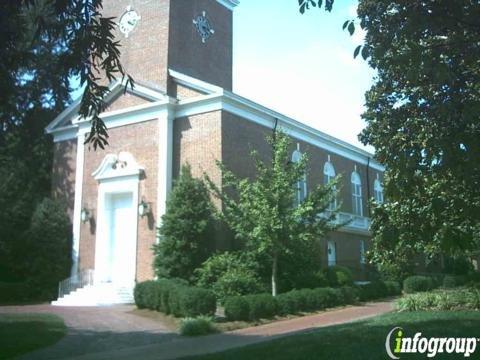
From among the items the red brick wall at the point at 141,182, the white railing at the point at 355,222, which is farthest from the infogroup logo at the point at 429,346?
the white railing at the point at 355,222

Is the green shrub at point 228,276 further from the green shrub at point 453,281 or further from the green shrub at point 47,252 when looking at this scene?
the green shrub at point 453,281

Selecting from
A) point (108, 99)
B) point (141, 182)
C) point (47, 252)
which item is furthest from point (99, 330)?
point (108, 99)

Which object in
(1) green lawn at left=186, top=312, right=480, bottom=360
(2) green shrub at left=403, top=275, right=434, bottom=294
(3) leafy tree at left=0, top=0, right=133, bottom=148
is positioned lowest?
(1) green lawn at left=186, top=312, right=480, bottom=360

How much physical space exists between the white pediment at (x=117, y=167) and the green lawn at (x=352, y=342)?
47.5ft

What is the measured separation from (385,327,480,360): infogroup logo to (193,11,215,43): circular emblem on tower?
21.8 metres

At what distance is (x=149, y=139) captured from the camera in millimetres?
25297

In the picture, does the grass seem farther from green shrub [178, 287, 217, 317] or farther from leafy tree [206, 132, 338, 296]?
leafy tree [206, 132, 338, 296]

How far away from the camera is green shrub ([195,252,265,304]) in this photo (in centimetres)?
1997

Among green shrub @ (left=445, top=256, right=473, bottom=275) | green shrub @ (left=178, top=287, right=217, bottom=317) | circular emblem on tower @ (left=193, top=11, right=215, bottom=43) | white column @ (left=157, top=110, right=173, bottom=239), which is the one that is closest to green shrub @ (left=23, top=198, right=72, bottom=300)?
white column @ (left=157, top=110, right=173, bottom=239)

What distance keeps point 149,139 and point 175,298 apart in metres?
9.44

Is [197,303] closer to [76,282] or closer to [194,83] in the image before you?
[76,282]

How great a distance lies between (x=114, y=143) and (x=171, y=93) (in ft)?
11.6

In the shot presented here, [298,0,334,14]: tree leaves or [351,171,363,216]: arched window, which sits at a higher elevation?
[351,171,363,216]: arched window

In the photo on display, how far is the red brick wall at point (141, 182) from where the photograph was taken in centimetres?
2422
